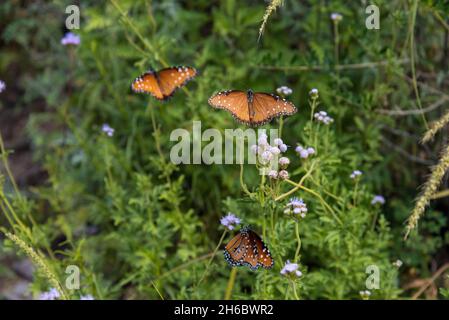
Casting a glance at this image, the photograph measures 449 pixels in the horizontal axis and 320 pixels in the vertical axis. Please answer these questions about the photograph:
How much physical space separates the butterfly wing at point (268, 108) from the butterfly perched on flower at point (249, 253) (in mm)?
461

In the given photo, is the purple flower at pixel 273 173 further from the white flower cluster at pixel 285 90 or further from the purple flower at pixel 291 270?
the white flower cluster at pixel 285 90

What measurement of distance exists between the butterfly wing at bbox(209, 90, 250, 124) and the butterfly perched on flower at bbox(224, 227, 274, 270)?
1.54 feet

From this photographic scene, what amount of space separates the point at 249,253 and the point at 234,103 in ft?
1.98

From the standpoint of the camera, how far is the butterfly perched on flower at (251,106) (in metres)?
2.39

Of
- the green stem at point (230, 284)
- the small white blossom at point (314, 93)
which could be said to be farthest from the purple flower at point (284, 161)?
the green stem at point (230, 284)

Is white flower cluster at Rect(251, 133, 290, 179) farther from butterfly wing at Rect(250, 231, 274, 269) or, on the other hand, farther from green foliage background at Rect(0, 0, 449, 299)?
butterfly wing at Rect(250, 231, 274, 269)

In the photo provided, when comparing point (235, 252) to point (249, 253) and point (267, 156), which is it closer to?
point (249, 253)

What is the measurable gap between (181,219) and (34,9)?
2.94 metres

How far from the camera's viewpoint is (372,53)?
11.0ft

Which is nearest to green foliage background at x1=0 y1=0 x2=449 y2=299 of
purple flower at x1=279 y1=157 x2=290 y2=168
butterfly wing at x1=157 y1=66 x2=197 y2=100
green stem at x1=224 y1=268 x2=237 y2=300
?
green stem at x1=224 y1=268 x2=237 y2=300

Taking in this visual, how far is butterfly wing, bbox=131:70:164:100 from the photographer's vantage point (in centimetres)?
269

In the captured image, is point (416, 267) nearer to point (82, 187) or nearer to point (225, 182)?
point (225, 182)
